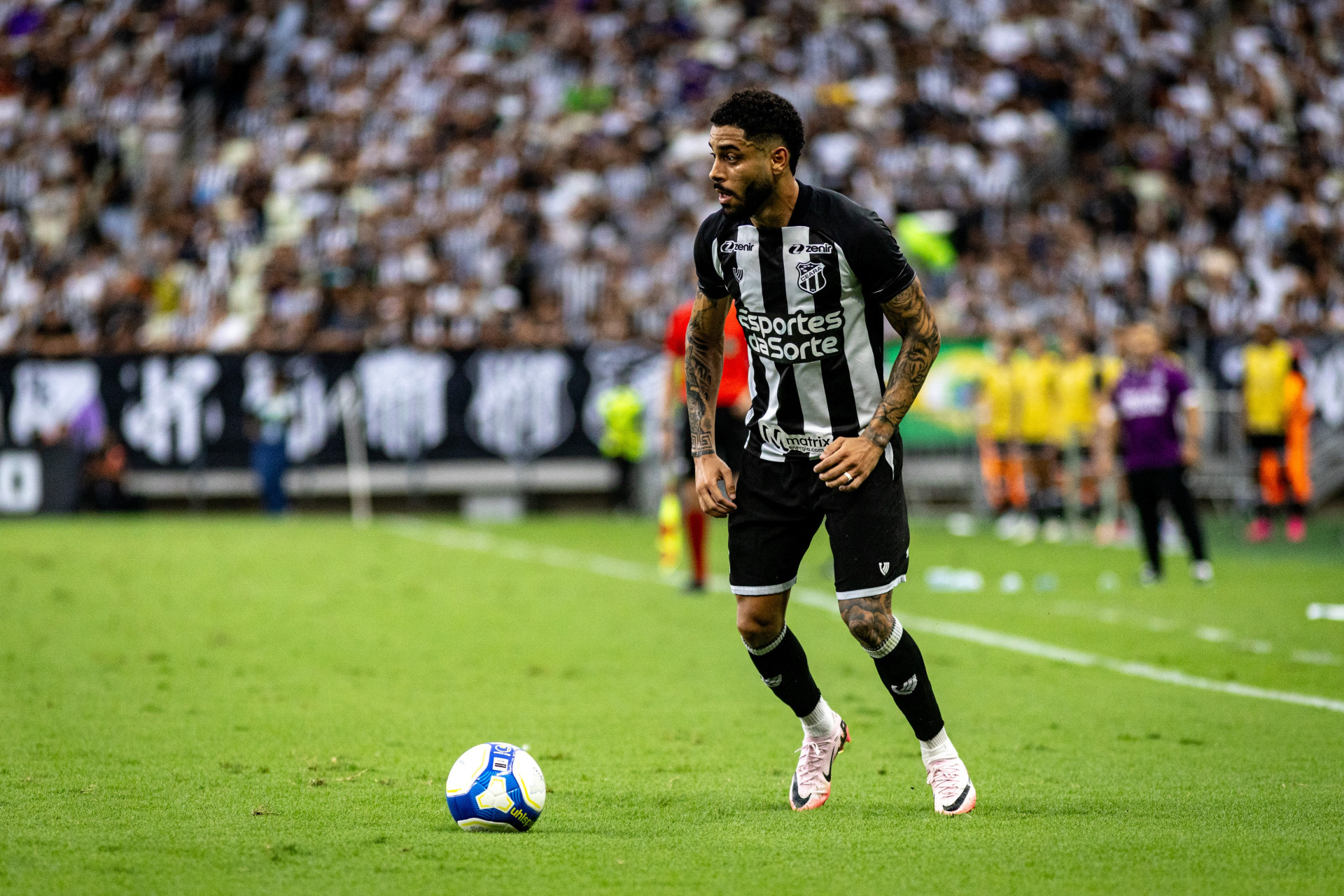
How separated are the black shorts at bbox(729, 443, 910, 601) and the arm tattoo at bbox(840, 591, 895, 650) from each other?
0.02m

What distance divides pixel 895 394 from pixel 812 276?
46 cm

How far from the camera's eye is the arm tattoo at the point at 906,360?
17.3 feet

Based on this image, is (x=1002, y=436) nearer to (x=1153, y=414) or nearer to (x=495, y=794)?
(x=1153, y=414)

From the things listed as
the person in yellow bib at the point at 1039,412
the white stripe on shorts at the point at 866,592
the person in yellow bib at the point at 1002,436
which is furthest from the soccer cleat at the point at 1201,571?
the white stripe on shorts at the point at 866,592

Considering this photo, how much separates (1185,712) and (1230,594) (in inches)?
224

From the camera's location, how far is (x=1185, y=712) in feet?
25.1

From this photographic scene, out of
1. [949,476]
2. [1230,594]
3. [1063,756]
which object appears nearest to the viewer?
[1063,756]

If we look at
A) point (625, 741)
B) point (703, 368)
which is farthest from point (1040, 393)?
point (703, 368)

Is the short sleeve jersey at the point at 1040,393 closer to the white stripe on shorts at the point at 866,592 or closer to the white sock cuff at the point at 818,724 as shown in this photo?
the white sock cuff at the point at 818,724

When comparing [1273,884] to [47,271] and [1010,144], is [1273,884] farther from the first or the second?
[47,271]

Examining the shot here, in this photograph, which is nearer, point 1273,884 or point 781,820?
point 1273,884

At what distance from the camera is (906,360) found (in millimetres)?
5348

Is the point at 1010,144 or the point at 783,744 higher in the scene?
the point at 1010,144

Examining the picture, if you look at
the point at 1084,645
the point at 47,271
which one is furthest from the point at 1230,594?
the point at 47,271
